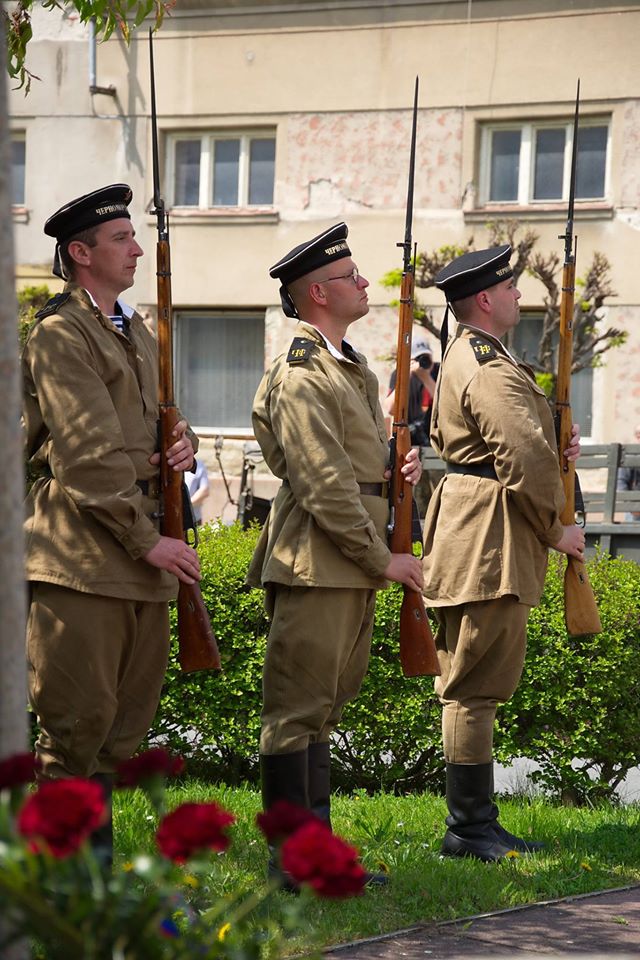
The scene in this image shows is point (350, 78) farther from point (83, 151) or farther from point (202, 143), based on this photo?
point (83, 151)

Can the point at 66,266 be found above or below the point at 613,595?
above

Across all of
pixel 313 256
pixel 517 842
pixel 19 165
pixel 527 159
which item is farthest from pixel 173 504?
pixel 19 165

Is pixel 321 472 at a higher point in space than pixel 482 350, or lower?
lower

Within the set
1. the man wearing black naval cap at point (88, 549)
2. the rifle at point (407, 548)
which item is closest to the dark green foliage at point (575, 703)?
the rifle at point (407, 548)

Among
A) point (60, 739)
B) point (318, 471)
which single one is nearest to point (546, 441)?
point (318, 471)

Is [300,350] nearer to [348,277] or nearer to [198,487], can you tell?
[348,277]

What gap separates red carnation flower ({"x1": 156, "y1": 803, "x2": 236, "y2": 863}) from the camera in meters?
2.28

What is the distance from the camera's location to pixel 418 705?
21.7 ft

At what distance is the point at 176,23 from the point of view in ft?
66.7

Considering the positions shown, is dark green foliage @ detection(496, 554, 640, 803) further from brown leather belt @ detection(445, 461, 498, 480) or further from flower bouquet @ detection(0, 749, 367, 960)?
flower bouquet @ detection(0, 749, 367, 960)

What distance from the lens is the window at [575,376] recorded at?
19.1 meters

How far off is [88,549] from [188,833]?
7.38 feet

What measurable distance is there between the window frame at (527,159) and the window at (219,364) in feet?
12.7

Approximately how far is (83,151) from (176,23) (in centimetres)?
228
